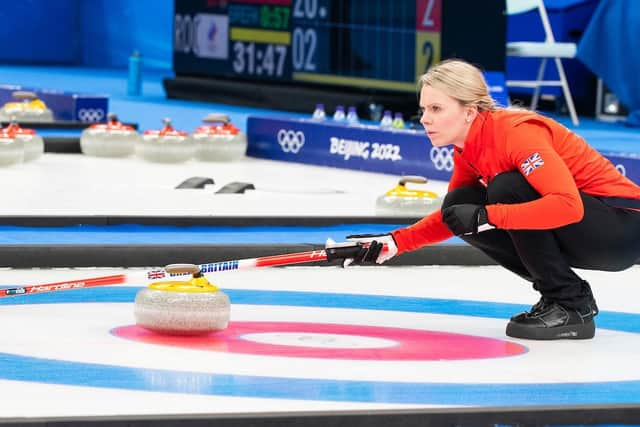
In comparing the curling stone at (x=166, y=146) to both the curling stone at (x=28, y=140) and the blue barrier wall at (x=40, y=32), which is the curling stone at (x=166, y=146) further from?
the blue barrier wall at (x=40, y=32)

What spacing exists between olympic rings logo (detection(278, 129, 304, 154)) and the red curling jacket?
17.8 feet

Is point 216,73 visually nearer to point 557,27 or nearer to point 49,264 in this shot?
point 557,27

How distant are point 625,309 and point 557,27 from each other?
9.02 m

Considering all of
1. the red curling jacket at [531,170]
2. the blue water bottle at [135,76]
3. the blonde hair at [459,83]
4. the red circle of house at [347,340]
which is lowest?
the blue water bottle at [135,76]

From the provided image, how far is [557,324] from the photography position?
3789 millimetres

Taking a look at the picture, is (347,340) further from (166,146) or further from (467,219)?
(166,146)

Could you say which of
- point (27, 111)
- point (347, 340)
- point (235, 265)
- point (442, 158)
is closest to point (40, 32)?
point (27, 111)

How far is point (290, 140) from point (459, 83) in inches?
226

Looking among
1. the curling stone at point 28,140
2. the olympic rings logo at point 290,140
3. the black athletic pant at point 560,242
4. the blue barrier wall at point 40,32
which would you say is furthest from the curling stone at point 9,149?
the blue barrier wall at point 40,32

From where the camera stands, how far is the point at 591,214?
3.69 m

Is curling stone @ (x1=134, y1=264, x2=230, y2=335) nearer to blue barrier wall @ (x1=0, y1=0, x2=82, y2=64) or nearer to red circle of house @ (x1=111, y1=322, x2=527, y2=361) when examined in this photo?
red circle of house @ (x1=111, y1=322, x2=527, y2=361)

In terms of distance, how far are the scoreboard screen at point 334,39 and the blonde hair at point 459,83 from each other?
24.7 ft

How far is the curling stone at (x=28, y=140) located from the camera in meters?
8.21

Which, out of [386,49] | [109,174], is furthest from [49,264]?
[386,49]
